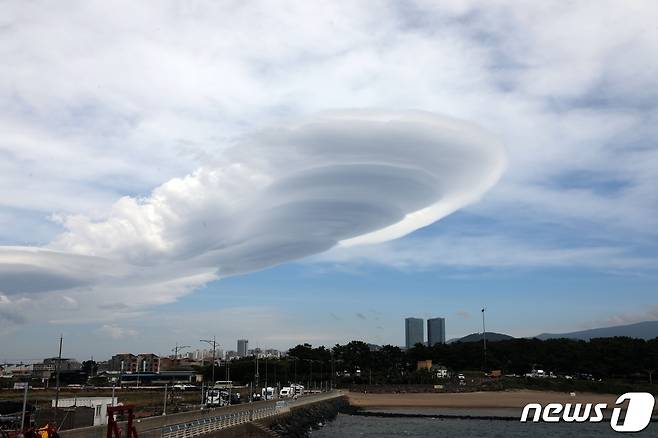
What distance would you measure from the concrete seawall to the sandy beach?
6561cm

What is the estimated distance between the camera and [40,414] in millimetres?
37000

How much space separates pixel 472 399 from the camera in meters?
132

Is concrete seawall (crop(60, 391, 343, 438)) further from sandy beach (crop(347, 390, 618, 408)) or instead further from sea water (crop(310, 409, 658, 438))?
sandy beach (crop(347, 390, 618, 408))

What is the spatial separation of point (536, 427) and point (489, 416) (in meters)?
13.1

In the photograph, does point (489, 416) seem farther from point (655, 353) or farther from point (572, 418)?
point (655, 353)

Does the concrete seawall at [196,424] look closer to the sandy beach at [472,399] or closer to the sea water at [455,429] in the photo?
the sea water at [455,429]

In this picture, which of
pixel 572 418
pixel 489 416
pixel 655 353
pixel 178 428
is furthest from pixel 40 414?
pixel 655 353

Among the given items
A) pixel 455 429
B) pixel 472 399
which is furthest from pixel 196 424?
pixel 472 399

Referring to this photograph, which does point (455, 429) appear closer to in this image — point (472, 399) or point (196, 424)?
point (196, 424)

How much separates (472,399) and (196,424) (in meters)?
101

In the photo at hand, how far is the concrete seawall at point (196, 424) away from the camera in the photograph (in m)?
31.5

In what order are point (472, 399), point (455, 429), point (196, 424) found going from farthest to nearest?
1. point (472, 399)
2. point (455, 429)
3. point (196, 424)

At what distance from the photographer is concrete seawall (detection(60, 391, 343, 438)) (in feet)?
104

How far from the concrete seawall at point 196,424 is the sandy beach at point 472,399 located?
215 ft
